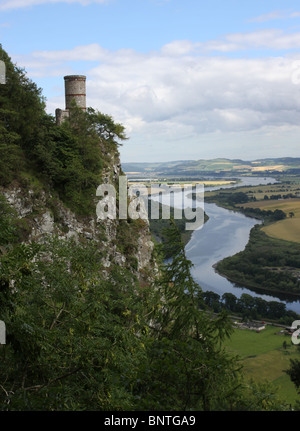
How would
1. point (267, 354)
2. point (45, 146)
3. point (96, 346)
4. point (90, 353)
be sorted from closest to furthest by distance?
point (90, 353) < point (96, 346) < point (45, 146) < point (267, 354)

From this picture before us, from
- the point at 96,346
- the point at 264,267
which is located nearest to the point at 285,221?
the point at 264,267

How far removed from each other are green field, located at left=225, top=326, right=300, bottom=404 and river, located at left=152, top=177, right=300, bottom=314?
6790 mm

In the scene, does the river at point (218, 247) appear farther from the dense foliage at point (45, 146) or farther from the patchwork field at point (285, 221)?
the dense foliage at point (45, 146)

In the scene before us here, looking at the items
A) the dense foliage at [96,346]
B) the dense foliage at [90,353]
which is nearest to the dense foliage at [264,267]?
the dense foliage at [96,346]

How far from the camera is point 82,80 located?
21984 mm

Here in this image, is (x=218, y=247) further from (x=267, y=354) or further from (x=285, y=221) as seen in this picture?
(x=285, y=221)

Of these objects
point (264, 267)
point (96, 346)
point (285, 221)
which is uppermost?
point (96, 346)

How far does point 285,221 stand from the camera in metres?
85.5

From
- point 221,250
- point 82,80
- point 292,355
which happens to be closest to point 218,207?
point 221,250

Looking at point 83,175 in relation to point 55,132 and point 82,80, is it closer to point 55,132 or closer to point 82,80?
point 55,132

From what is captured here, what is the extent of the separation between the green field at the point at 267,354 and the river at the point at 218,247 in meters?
6.79

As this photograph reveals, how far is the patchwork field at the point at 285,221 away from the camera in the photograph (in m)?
75.0

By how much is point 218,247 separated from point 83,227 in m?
45.6
